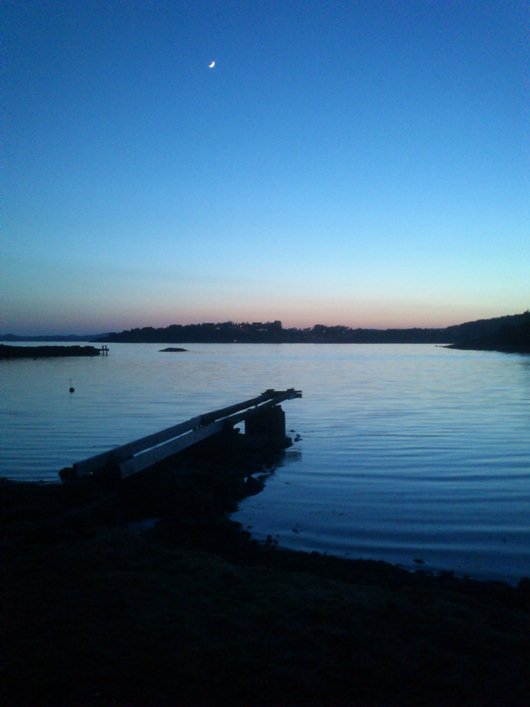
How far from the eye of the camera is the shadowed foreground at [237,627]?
426 centimetres

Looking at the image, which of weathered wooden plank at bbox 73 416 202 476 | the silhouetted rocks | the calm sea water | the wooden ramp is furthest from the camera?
the silhouetted rocks

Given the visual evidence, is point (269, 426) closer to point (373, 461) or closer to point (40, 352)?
point (373, 461)

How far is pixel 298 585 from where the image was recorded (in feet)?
21.4

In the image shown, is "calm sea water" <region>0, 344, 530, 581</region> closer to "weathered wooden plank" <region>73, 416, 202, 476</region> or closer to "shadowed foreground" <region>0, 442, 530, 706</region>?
"shadowed foreground" <region>0, 442, 530, 706</region>

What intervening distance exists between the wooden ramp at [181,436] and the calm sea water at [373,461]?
1.31m

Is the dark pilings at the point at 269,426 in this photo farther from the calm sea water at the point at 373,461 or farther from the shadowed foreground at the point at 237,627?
the shadowed foreground at the point at 237,627

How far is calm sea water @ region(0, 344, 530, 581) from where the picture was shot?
29.9 ft

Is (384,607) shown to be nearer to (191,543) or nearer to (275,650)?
(275,650)

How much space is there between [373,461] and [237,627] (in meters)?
10.8

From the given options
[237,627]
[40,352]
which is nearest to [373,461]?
[237,627]

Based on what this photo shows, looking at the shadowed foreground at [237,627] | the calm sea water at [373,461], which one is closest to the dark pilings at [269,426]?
the calm sea water at [373,461]

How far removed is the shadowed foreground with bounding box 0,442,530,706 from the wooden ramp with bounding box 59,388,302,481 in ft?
6.00

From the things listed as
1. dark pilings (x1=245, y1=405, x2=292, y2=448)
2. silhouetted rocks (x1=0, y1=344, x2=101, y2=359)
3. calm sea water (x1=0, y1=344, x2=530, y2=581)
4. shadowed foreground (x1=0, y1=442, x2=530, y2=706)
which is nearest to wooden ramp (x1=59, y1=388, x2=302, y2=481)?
dark pilings (x1=245, y1=405, x2=292, y2=448)

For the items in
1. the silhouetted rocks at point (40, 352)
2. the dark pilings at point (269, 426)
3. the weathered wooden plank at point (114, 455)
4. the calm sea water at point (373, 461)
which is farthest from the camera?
the silhouetted rocks at point (40, 352)
